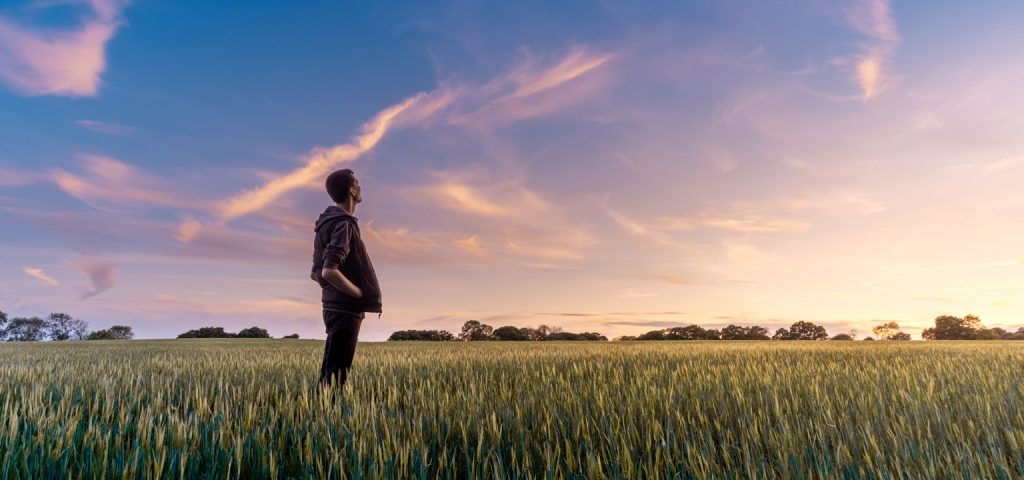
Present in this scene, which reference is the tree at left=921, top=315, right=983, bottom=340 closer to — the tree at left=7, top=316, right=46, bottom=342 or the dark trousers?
the dark trousers

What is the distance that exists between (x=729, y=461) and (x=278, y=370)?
686 cm

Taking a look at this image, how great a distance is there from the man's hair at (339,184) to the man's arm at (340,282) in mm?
858

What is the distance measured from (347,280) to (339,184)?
0.96 meters

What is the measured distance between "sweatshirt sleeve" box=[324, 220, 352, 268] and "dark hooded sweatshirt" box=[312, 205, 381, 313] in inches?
2.0

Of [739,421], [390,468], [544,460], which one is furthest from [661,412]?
[390,468]

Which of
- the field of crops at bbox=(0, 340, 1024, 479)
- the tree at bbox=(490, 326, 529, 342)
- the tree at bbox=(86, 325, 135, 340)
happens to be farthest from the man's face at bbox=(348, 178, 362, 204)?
the tree at bbox=(86, 325, 135, 340)

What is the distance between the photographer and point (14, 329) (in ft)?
196

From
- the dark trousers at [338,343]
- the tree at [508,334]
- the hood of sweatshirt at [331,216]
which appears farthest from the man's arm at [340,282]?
the tree at [508,334]

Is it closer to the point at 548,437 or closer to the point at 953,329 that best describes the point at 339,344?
the point at 548,437

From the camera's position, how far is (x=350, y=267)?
A: 16.0 feet

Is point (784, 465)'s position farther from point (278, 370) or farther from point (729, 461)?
point (278, 370)

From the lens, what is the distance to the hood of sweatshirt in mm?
4764

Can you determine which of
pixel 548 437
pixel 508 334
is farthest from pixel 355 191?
pixel 508 334

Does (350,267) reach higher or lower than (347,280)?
higher
